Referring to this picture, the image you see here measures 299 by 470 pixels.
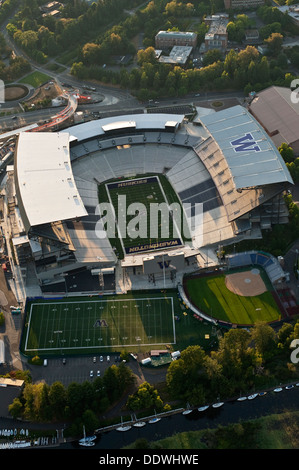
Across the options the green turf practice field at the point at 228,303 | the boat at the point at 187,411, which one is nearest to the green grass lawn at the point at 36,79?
the green turf practice field at the point at 228,303

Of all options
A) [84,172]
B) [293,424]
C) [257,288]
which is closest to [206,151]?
[84,172]

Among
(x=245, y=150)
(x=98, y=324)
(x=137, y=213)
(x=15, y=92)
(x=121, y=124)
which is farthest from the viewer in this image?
(x=15, y=92)

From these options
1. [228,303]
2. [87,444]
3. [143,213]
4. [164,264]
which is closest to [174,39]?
[143,213]

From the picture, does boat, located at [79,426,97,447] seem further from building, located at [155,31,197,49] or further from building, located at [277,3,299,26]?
building, located at [277,3,299,26]

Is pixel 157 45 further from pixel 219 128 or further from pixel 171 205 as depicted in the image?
pixel 171 205

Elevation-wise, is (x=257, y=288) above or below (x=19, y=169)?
below

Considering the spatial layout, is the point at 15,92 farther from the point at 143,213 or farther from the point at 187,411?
the point at 187,411
